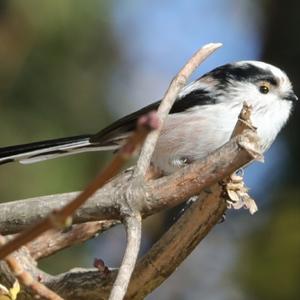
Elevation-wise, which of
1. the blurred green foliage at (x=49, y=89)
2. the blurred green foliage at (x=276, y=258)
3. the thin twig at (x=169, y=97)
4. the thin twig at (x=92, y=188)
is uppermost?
the thin twig at (x=92, y=188)

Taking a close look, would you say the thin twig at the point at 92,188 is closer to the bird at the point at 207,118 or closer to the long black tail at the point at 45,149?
the long black tail at the point at 45,149

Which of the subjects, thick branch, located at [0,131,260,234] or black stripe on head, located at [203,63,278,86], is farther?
black stripe on head, located at [203,63,278,86]

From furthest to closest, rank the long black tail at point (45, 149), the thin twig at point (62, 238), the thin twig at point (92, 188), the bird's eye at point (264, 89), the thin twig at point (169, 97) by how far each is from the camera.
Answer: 1. the bird's eye at point (264, 89)
2. the long black tail at point (45, 149)
3. the thin twig at point (62, 238)
4. the thin twig at point (169, 97)
5. the thin twig at point (92, 188)

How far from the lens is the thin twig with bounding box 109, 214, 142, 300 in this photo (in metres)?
1.45

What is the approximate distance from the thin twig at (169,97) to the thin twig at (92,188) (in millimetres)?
889

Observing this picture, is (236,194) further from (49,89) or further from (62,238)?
(49,89)

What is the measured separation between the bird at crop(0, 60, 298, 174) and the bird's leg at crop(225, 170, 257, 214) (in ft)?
2.50

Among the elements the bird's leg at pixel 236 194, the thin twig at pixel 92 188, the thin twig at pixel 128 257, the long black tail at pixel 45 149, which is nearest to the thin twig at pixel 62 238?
the long black tail at pixel 45 149

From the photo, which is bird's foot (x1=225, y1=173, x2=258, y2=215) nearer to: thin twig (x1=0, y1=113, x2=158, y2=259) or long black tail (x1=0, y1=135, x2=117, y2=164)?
long black tail (x1=0, y1=135, x2=117, y2=164)

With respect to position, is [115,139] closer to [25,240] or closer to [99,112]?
[99,112]

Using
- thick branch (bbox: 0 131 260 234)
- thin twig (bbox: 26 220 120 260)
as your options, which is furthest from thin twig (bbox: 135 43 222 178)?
thin twig (bbox: 26 220 120 260)

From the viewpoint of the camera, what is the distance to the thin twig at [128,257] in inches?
57.2

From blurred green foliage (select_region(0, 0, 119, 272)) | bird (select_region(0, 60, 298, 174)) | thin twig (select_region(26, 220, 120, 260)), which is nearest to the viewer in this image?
thin twig (select_region(26, 220, 120, 260))

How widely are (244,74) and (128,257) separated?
1.63 meters
